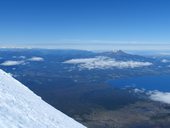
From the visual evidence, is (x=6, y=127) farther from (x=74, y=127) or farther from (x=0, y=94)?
(x=74, y=127)

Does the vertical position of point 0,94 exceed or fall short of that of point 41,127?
→ it exceeds it

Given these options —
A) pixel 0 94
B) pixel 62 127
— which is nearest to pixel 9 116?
pixel 0 94

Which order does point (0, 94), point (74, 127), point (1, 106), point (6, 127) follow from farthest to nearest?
1. point (74, 127)
2. point (0, 94)
3. point (1, 106)
4. point (6, 127)

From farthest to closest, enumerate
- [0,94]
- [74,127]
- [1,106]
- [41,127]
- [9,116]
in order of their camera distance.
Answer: [74,127]
[0,94]
[41,127]
[1,106]
[9,116]

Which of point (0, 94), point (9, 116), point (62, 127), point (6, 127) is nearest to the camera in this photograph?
point (6, 127)

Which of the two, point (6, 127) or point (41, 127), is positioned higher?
point (6, 127)

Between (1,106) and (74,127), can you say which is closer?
(1,106)

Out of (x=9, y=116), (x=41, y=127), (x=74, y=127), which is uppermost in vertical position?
(x=9, y=116)

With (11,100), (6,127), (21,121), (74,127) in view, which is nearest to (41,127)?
(21,121)

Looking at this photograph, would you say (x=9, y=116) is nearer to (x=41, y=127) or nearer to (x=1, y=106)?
(x=1, y=106)
